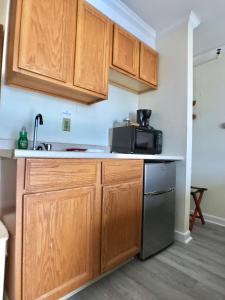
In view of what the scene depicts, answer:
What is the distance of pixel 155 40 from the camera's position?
2.50m

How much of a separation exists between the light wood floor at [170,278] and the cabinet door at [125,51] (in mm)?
1882

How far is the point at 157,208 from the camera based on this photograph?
5.77 ft

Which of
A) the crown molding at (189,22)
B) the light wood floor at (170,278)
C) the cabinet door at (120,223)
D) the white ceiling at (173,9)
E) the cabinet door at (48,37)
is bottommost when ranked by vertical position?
the light wood floor at (170,278)

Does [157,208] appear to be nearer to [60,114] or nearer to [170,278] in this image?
[170,278]

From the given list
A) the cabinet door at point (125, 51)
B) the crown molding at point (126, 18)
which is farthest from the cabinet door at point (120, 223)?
the crown molding at point (126, 18)

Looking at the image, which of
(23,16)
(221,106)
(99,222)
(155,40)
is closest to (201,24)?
(155,40)

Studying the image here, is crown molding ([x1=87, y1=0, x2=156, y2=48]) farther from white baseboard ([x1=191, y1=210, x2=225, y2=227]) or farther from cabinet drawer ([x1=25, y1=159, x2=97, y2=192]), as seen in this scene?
white baseboard ([x1=191, y1=210, x2=225, y2=227])

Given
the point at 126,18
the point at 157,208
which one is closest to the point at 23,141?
the point at 157,208

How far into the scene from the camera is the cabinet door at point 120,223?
1.37 metres

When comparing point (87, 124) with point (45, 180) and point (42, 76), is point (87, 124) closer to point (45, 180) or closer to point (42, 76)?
point (42, 76)

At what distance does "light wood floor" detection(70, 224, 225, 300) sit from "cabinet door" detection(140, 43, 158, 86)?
190cm

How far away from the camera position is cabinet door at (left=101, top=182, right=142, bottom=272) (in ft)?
4.48

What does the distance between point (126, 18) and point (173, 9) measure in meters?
0.52

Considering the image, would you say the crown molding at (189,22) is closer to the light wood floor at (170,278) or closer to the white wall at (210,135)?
the white wall at (210,135)
